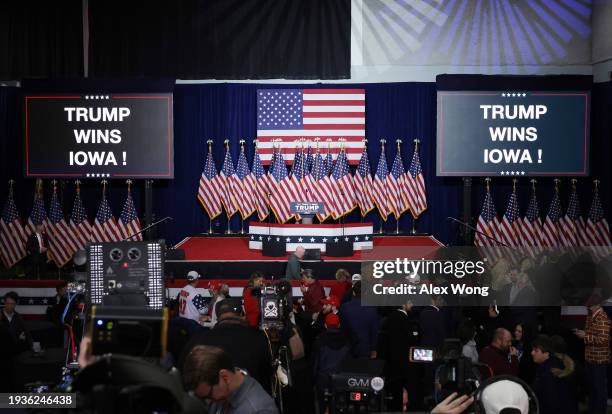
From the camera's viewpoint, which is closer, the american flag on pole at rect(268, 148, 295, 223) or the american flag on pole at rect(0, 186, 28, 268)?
the american flag on pole at rect(0, 186, 28, 268)

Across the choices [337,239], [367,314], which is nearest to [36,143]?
[337,239]

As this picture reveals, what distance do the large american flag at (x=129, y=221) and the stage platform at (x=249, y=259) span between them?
98 centimetres

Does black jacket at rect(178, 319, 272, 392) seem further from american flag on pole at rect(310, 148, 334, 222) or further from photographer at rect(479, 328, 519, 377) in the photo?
american flag on pole at rect(310, 148, 334, 222)

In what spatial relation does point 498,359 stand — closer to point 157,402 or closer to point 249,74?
point 157,402

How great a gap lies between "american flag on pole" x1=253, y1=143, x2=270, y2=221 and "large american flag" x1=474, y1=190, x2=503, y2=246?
4.29 meters

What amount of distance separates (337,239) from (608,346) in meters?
7.53

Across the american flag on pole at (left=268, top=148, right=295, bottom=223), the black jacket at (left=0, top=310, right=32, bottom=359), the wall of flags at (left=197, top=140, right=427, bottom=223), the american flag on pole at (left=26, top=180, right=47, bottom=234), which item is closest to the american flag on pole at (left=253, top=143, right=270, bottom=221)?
the wall of flags at (left=197, top=140, right=427, bottom=223)

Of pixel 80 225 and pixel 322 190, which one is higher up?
pixel 322 190

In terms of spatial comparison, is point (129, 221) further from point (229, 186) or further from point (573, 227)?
point (573, 227)

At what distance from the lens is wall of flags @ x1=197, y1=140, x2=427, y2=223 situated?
17453mm

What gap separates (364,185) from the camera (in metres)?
17.8

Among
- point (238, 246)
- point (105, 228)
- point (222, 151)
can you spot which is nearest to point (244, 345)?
point (238, 246)

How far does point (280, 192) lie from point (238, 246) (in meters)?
1.44

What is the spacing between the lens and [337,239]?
1536cm
